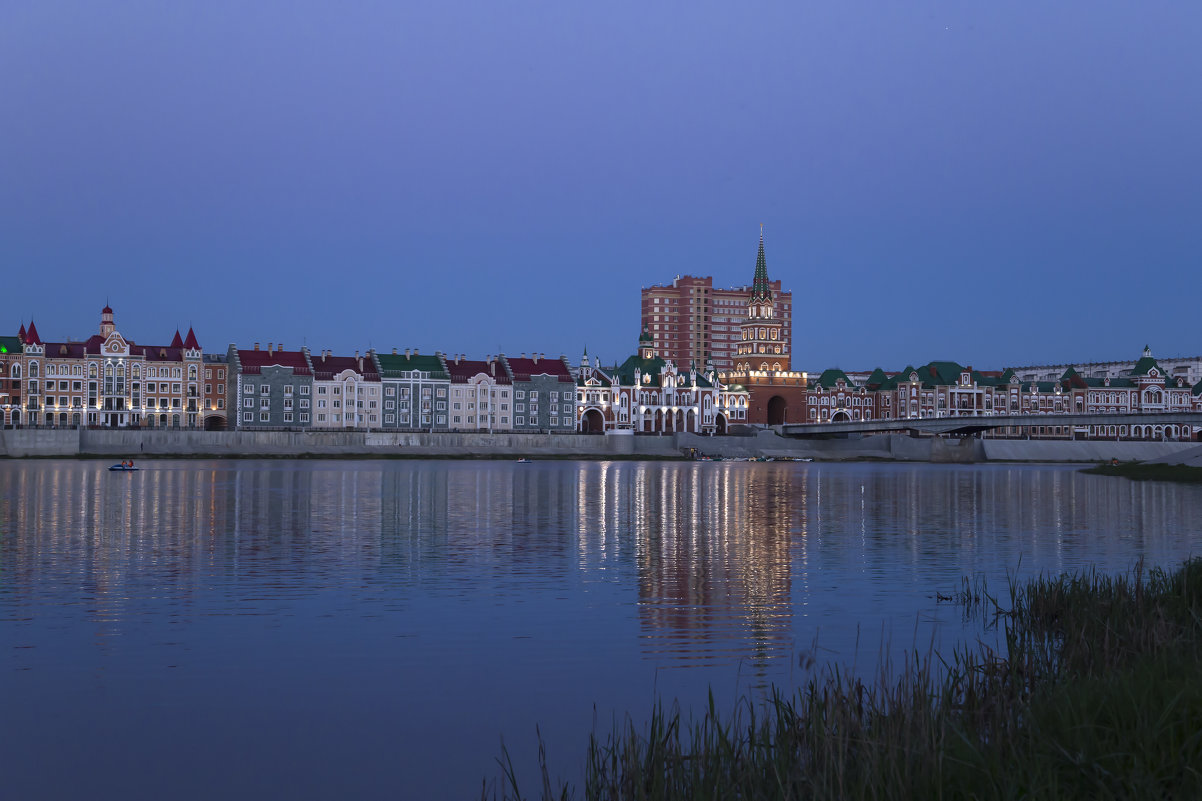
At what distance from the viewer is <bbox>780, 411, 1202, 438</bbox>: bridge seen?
133 metres

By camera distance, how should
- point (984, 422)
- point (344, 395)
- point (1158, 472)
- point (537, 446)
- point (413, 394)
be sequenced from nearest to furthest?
point (1158, 472) < point (984, 422) < point (537, 446) < point (344, 395) < point (413, 394)

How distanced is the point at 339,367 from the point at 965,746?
590 ft

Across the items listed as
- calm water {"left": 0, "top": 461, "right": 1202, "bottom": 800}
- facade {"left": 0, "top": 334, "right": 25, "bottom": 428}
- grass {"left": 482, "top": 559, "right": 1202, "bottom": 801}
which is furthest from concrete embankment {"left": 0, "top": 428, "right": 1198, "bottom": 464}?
grass {"left": 482, "top": 559, "right": 1202, "bottom": 801}

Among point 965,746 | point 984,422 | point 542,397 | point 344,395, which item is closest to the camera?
point 965,746

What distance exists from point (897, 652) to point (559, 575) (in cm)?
1306

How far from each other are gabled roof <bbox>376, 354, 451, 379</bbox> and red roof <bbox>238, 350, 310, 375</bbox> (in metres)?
13.4

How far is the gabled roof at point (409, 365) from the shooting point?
187000mm

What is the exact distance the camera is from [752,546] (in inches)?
1576

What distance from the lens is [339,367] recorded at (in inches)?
7259

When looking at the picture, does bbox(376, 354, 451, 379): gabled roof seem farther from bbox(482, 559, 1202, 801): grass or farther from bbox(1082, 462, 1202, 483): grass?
bbox(482, 559, 1202, 801): grass

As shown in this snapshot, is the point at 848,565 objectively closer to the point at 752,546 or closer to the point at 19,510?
the point at 752,546

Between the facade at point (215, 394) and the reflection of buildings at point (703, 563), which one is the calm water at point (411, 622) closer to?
the reflection of buildings at point (703, 563)

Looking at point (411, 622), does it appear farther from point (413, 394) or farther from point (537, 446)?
point (413, 394)

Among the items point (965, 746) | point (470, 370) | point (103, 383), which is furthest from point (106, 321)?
point (965, 746)
